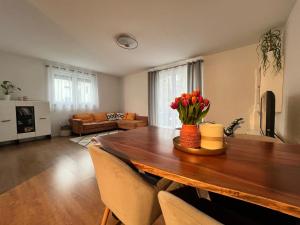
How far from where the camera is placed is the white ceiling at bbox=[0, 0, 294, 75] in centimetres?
220

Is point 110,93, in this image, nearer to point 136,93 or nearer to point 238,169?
point 136,93

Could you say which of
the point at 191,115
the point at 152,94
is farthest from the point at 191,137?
the point at 152,94

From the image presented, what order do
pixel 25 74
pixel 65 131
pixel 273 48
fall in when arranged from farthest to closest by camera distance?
pixel 65 131, pixel 25 74, pixel 273 48

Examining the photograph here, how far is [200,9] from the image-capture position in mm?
2236

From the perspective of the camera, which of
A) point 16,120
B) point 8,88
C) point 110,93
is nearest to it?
point 16,120

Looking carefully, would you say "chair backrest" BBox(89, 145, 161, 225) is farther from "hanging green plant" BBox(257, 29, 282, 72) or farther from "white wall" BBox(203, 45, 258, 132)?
"white wall" BBox(203, 45, 258, 132)

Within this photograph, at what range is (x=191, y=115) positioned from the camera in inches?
37.6

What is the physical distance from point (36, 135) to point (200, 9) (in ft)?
16.1

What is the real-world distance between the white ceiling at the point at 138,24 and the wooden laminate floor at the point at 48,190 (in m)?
2.53

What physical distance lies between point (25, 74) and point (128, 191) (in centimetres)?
515

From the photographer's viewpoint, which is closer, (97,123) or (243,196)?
(243,196)

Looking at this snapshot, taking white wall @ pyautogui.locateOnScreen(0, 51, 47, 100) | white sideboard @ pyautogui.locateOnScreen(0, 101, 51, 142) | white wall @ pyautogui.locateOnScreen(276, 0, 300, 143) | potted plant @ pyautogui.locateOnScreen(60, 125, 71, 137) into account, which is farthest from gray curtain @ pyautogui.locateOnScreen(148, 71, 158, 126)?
white wall @ pyautogui.locateOnScreen(276, 0, 300, 143)

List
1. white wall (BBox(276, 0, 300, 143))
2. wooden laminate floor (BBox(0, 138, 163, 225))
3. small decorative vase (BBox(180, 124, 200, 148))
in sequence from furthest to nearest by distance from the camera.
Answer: white wall (BBox(276, 0, 300, 143)) → wooden laminate floor (BBox(0, 138, 163, 225)) → small decorative vase (BBox(180, 124, 200, 148))

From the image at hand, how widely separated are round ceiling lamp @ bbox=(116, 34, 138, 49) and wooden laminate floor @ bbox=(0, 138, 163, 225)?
→ 8.39 ft
